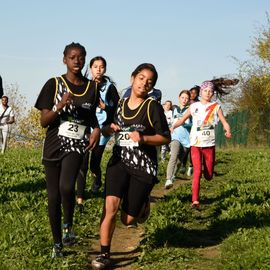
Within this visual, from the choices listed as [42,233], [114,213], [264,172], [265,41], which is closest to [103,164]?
[264,172]

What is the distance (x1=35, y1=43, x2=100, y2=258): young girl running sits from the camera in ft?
18.6

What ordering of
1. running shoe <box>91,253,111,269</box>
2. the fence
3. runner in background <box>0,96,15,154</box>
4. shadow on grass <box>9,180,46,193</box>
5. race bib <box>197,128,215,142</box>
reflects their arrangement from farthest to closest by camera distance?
the fence < runner in background <box>0,96,15,154</box> < shadow on grass <box>9,180,46,193</box> < race bib <box>197,128,215,142</box> < running shoe <box>91,253,111,269</box>

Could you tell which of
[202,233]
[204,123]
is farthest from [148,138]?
[204,123]

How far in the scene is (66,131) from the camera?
18.8 feet

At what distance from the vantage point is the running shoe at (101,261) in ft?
17.7

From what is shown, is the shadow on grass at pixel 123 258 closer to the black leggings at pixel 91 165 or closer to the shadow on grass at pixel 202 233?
the shadow on grass at pixel 202 233

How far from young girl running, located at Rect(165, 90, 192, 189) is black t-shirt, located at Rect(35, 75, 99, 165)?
5116 millimetres

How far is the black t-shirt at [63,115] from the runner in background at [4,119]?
14046 millimetres

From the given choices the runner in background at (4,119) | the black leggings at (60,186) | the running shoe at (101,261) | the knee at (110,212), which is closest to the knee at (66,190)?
the black leggings at (60,186)

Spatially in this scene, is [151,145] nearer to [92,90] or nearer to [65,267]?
[92,90]

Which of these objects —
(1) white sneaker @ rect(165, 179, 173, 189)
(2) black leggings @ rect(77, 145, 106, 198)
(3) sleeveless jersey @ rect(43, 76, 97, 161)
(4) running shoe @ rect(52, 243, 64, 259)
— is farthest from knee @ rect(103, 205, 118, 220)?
(1) white sneaker @ rect(165, 179, 173, 189)

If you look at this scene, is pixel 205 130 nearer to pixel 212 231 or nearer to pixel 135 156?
pixel 212 231

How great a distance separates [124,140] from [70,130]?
545 mm

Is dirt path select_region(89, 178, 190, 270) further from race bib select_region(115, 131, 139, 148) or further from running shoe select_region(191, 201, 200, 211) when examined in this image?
running shoe select_region(191, 201, 200, 211)
